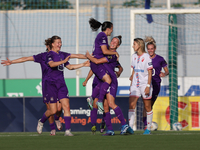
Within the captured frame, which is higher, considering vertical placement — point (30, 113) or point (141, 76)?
point (141, 76)

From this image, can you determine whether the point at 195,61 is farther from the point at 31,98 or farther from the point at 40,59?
the point at 40,59

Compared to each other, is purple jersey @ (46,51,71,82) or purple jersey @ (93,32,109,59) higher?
purple jersey @ (93,32,109,59)

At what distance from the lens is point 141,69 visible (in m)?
7.48

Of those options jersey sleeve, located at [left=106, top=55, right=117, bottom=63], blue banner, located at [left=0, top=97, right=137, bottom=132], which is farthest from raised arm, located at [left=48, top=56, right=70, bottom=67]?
blue banner, located at [left=0, top=97, right=137, bottom=132]

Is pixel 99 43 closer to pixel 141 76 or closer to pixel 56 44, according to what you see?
pixel 56 44

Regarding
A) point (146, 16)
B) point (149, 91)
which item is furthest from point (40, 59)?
point (146, 16)

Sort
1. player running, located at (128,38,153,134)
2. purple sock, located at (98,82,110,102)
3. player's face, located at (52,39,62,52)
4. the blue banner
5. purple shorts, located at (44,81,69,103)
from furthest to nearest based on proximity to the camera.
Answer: the blue banner, player running, located at (128,38,153,134), player's face, located at (52,39,62,52), purple shorts, located at (44,81,69,103), purple sock, located at (98,82,110,102)

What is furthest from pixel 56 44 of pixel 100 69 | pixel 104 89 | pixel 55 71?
pixel 104 89

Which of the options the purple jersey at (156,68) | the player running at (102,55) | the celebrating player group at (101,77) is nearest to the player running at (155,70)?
the purple jersey at (156,68)

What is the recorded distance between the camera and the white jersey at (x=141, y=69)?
7430mm

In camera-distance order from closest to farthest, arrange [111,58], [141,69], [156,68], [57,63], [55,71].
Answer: [57,63], [111,58], [55,71], [141,69], [156,68]

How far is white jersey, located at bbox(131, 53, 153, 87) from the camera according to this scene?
7.43m

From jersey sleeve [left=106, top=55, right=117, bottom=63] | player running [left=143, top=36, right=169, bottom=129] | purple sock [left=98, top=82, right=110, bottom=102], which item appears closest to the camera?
purple sock [left=98, top=82, right=110, bottom=102]

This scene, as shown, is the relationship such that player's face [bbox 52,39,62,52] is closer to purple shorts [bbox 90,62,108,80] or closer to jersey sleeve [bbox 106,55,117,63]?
purple shorts [bbox 90,62,108,80]
